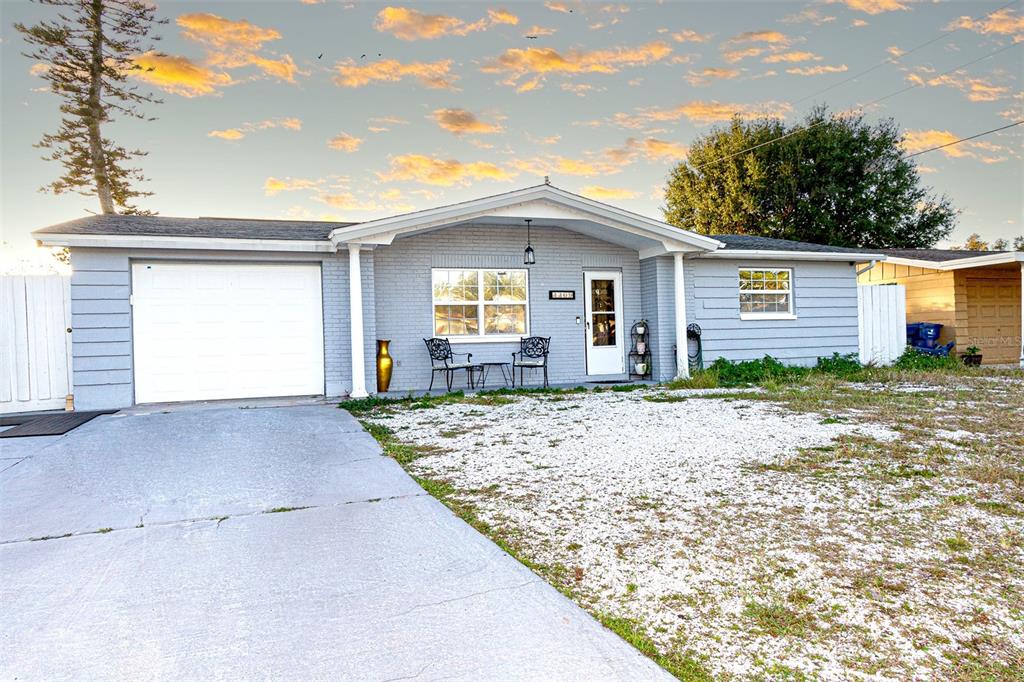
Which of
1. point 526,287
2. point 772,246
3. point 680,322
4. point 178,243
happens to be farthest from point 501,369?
point 772,246

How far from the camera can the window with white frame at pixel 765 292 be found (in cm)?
1280

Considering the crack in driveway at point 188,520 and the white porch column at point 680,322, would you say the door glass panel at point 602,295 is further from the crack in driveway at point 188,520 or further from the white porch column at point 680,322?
the crack in driveway at point 188,520

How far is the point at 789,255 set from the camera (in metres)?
12.6

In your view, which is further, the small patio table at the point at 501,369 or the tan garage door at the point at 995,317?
the tan garage door at the point at 995,317

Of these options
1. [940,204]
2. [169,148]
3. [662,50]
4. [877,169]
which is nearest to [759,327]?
[662,50]

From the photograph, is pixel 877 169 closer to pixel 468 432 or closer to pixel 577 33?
pixel 577 33

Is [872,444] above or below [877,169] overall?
below

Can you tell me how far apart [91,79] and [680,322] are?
A: 2081 cm

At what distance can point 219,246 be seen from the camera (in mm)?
9062

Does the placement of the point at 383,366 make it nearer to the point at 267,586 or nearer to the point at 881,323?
the point at 267,586

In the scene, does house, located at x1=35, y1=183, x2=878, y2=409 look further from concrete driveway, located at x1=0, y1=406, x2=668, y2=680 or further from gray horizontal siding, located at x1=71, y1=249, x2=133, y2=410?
concrete driveway, located at x1=0, y1=406, x2=668, y2=680

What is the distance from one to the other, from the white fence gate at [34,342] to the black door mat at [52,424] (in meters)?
0.84

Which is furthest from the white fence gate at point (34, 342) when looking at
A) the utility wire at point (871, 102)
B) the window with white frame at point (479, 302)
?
A: the utility wire at point (871, 102)

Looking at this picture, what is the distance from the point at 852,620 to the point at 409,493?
2.82m
